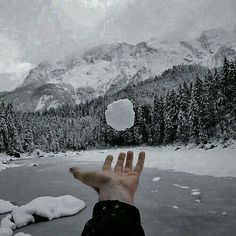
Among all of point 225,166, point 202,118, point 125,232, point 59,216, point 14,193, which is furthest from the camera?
point 202,118

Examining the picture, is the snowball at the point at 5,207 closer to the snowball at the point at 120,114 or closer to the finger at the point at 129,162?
the snowball at the point at 120,114

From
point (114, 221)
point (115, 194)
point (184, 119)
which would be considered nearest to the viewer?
point (114, 221)

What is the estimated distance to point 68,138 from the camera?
114m

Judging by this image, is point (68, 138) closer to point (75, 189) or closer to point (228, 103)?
point (228, 103)

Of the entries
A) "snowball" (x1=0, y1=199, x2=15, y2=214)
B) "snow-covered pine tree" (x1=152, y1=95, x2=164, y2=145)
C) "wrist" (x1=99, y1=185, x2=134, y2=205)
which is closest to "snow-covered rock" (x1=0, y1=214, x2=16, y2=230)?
"snowball" (x1=0, y1=199, x2=15, y2=214)

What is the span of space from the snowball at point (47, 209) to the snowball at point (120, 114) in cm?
872

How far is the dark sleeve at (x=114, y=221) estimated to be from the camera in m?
2.05

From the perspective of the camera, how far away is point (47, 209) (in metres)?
13.4

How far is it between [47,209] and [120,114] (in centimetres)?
930

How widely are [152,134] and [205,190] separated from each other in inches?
1824

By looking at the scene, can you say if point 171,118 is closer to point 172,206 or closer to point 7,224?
point 172,206


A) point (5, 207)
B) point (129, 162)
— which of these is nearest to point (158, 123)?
point (5, 207)

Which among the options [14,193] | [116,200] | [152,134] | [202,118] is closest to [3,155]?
[152,134]

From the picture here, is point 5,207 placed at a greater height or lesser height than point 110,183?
lesser
